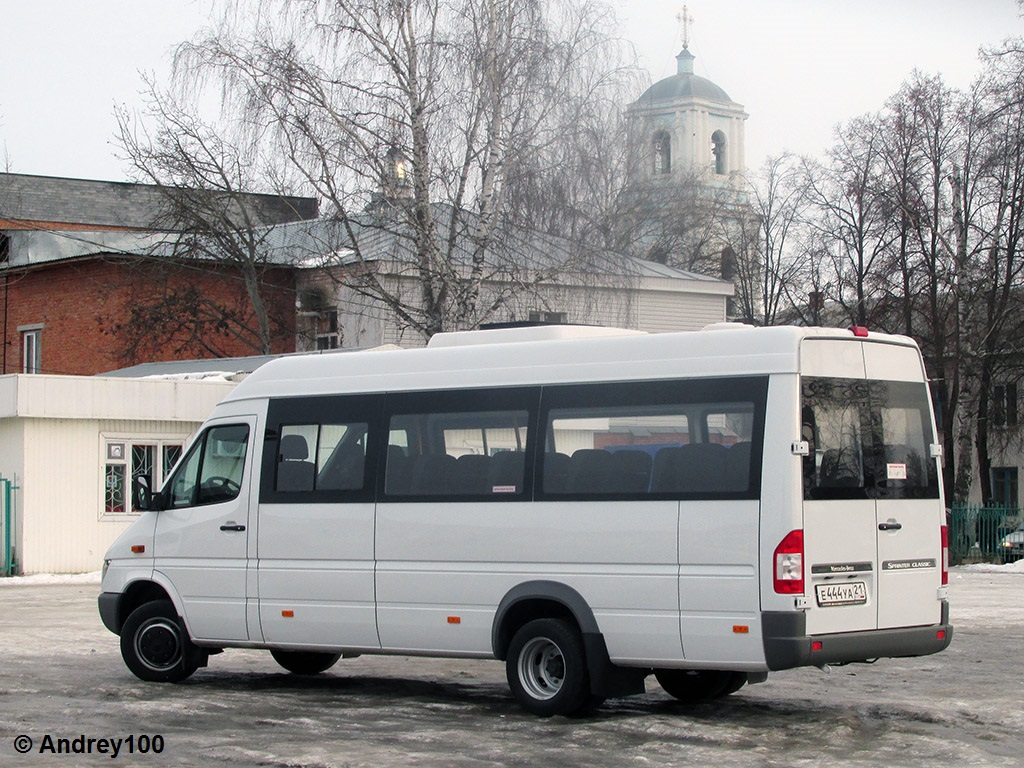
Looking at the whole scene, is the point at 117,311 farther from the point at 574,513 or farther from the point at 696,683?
the point at 574,513

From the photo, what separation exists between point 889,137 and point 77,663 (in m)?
35.7

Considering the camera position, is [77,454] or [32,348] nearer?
[77,454]

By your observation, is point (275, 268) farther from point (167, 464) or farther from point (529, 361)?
point (529, 361)

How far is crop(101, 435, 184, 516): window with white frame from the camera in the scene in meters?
28.4

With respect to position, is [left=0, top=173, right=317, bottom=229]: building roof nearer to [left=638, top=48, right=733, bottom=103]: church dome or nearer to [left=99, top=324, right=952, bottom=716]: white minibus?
[left=99, top=324, right=952, bottom=716]: white minibus

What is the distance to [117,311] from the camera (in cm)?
4206

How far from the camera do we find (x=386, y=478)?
1155 centimetres

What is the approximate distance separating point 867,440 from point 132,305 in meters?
33.4

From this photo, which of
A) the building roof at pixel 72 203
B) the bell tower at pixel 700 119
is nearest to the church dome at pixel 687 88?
the bell tower at pixel 700 119

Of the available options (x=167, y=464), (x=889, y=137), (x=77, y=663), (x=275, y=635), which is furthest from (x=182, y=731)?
(x=889, y=137)

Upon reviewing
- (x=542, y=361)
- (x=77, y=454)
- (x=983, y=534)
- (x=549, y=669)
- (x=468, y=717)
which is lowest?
(x=468, y=717)

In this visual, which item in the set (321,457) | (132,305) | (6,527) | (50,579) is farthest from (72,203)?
(321,457)

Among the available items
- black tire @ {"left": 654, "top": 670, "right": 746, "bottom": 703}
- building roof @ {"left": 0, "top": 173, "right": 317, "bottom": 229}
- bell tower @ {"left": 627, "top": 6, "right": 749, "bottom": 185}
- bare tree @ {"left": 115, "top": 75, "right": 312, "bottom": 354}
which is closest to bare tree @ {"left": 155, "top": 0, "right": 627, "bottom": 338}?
bare tree @ {"left": 115, "top": 75, "right": 312, "bottom": 354}

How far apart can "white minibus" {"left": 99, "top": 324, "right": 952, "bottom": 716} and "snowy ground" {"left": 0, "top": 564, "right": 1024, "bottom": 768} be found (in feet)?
1.43
